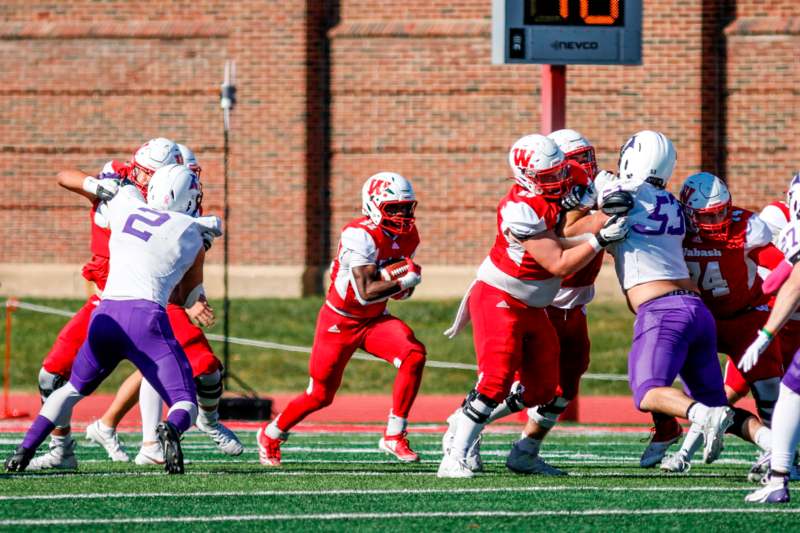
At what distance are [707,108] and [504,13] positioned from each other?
7549 millimetres

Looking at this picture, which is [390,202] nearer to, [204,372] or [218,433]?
[204,372]

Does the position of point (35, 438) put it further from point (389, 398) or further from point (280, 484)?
point (389, 398)

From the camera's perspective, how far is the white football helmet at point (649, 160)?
814 centimetres

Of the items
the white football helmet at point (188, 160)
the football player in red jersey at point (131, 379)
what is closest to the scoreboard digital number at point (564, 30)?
the white football helmet at point (188, 160)

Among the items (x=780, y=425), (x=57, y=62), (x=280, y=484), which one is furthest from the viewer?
(x=57, y=62)

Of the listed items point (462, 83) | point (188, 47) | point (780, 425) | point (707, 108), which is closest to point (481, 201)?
point (462, 83)

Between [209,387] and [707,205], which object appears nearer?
[707,205]

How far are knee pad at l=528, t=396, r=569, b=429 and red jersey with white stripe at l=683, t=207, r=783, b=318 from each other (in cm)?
104

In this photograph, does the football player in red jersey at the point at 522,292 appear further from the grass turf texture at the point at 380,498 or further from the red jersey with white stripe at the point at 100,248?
the red jersey with white stripe at the point at 100,248

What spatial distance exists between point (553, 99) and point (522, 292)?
4893 millimetres

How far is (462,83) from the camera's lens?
776 inches

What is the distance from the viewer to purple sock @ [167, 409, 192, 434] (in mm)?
7723

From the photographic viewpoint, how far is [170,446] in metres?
7.80

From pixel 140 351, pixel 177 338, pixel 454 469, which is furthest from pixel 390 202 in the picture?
pixel 140 351
